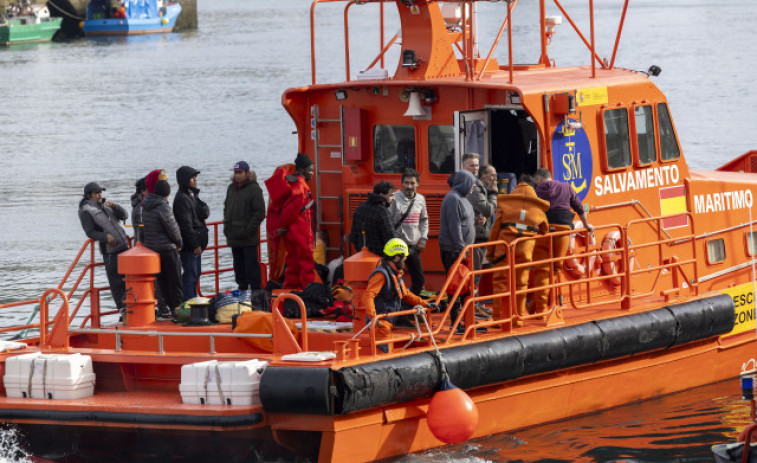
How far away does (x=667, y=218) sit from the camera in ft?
37.9

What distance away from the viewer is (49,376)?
30.5 feet

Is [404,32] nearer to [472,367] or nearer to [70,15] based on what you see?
[472,367]

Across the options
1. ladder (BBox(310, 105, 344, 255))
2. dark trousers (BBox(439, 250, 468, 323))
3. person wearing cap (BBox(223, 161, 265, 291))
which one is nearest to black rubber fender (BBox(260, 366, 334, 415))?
dark trousers (BBox(439, 250, 468, 323))

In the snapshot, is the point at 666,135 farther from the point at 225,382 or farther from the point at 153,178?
the point at 225,382

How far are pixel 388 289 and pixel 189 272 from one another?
2.97m

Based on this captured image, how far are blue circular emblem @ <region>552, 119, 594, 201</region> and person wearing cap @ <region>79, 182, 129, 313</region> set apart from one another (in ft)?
13.1

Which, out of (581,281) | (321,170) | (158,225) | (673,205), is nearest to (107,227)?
(158,225)

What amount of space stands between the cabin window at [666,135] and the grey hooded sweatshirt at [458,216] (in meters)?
2.51

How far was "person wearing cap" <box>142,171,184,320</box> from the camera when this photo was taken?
36.9 ft

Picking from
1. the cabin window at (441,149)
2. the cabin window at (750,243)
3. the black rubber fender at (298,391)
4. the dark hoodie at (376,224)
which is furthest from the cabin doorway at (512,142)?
→ the black rubber fender at (298,391)

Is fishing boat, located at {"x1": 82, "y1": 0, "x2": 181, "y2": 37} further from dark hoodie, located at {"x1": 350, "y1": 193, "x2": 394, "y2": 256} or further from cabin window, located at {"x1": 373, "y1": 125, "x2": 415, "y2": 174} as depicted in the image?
dark hoodie, located at {"x1": 350, "y1": 193, "x2": 394, "y2": 256}

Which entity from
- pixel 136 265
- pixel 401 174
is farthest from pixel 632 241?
pixel 136 265

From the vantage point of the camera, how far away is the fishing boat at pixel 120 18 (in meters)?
81.1

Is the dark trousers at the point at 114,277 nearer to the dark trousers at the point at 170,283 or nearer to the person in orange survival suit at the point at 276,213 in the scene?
the dark trousers at the point at 170,283
